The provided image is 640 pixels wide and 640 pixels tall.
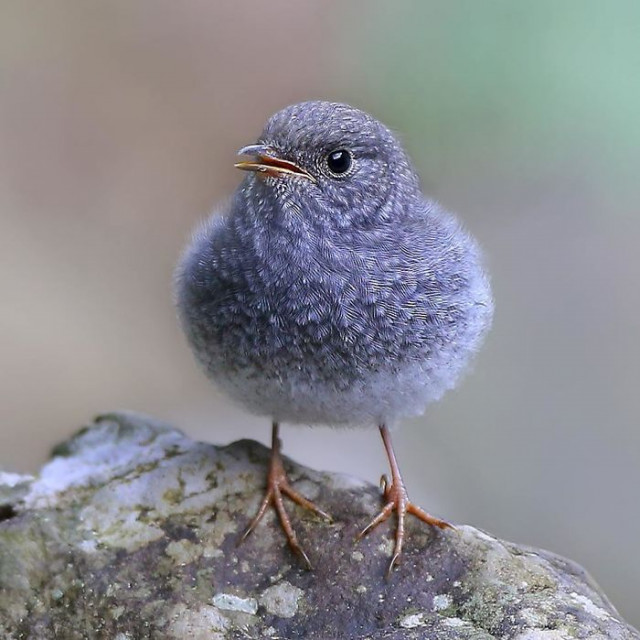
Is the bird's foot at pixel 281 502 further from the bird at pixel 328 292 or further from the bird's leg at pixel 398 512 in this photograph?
the bird's leg at pixel 398 512

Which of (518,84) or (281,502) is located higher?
(518,84)

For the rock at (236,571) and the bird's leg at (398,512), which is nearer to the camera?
the rock at (236,571)

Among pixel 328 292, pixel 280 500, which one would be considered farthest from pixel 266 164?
pixel 280 500

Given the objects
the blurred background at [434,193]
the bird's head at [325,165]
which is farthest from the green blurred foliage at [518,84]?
the bird's head at [325,165]

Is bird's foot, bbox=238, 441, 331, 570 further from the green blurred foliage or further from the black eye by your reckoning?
the green blurred foliage

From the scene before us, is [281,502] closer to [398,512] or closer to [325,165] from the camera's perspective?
[398,512]

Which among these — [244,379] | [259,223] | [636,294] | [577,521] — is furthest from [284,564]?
[636,294]
